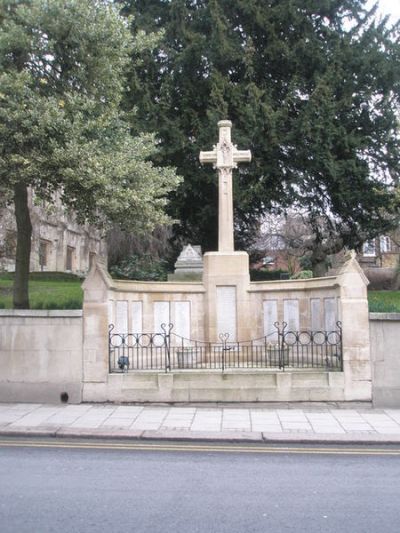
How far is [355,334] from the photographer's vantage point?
11.2 m

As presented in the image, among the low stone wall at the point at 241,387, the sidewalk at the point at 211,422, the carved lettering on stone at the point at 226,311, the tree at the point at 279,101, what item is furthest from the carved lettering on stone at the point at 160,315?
the tree at the point at 279,101

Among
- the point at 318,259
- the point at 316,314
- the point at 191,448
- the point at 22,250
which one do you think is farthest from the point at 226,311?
the point at 318,259

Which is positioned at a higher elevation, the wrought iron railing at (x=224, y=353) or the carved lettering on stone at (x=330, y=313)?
the carved lettering on stone at (x=330, y=313)

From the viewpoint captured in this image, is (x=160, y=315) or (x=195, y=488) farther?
(x=160, y=315)

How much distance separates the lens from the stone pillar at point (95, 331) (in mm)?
11109

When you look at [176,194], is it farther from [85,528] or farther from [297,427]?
[85,528]

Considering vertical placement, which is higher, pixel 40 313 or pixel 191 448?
pixel 40 313

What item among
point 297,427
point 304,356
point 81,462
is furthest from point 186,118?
point 81,462

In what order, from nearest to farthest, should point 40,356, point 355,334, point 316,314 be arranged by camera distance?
point 355,334 < point 40,356 < point 316,314

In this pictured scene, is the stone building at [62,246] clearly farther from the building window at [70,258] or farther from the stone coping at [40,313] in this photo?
the stone coping at [40,313]

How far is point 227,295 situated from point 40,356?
5.11m

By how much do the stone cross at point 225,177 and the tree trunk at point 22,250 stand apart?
507 cm

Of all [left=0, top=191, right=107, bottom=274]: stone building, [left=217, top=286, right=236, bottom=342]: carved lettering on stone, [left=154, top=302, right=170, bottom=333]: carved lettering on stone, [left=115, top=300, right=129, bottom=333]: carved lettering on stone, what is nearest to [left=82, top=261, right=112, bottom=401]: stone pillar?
[left=115, top=300, right=129, bottom=333]: carved lettering on stone

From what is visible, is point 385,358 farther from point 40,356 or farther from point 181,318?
point 40,356
